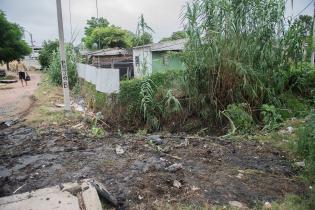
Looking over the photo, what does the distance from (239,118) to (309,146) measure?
188 centimetres

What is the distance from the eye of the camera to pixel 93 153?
4.05 m

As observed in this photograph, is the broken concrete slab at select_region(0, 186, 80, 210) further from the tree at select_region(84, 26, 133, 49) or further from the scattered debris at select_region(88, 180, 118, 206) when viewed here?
the tree at select_region(84, 26, 133, 49)

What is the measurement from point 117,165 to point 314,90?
4924 mm

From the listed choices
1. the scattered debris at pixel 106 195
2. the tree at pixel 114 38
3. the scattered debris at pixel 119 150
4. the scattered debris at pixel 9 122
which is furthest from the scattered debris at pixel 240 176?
the tree at pixel 114 38

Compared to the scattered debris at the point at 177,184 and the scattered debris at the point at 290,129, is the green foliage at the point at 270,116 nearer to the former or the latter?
the scattered debris at the point at 290,129

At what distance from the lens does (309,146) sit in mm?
3506

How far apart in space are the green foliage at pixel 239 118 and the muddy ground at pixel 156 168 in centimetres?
74

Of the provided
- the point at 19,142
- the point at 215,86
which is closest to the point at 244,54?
the point at 215,86

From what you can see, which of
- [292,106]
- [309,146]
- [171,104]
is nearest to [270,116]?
[292,106]

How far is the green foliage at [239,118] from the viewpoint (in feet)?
17.3

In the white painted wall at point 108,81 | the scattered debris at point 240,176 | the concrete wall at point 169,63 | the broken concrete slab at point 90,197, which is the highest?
the concrete wall at point 169,63

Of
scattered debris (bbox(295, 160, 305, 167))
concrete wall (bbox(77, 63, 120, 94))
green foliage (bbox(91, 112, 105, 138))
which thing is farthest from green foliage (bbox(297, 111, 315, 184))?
concrete wall (bbox(77, 63, 120, 94))

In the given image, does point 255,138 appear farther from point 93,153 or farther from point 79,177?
point 79,177

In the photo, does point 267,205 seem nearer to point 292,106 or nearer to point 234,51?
point 234,51
